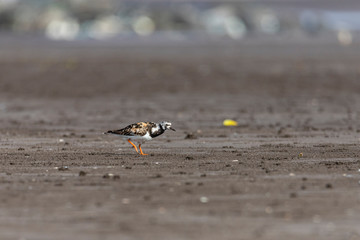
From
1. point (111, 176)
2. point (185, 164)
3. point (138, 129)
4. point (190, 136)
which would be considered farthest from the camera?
point (190, 136)

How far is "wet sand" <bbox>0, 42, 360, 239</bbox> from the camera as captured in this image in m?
10.3

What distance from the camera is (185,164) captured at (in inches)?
587

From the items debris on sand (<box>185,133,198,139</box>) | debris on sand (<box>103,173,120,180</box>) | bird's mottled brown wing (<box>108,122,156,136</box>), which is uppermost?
bird's mottled brown wing (<box>108,122,156,136</box>)

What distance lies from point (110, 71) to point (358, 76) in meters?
11.5

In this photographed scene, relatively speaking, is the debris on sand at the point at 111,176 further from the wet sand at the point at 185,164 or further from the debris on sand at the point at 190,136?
the debris on sand at the point at 190,136

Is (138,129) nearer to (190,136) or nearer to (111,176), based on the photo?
(111,176)

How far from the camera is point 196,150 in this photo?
56.2ft

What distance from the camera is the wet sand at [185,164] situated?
1033 cm

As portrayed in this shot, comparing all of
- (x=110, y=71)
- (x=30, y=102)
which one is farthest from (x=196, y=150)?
(x=110, y=71)

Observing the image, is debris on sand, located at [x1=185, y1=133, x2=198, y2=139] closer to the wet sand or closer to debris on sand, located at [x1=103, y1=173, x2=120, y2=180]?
the wet sand

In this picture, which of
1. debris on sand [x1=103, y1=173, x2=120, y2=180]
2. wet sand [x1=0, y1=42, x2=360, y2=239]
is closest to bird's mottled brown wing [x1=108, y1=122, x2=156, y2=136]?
wet sand [x1=0, y1=42, x2=360, y2=239]

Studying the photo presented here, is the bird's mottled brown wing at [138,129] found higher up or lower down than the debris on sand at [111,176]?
higher up

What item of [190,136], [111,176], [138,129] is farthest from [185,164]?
[190,136]

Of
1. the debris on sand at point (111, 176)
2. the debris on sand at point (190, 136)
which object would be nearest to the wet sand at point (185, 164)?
the debris on sand at point (111, 176)
